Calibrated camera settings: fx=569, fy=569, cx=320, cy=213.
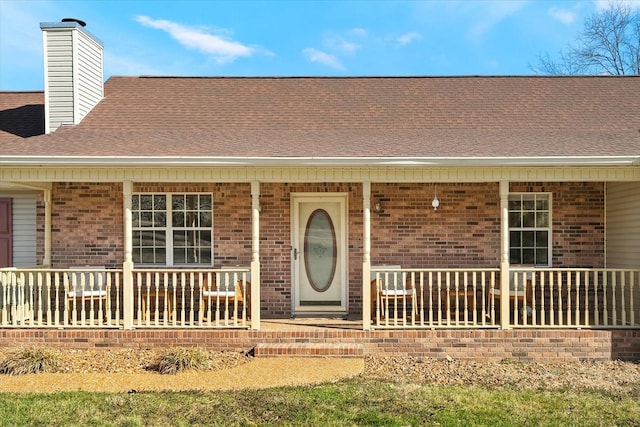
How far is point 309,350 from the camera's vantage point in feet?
27.1

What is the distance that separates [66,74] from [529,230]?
9370 mm

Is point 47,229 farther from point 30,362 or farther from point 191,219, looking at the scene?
point 30,362

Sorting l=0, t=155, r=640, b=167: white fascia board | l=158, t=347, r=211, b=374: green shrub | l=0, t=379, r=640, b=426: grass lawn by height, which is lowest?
l=0, t=379, r=640, b=426: grass lawn

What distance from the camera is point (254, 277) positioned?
28.7 ft

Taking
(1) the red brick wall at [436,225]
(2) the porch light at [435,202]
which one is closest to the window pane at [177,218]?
(1) the red brick wall at [436,225]

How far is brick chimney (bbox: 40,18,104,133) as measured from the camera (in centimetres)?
1097

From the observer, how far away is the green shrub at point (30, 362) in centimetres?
755

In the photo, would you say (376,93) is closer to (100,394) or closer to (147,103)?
(147,103)

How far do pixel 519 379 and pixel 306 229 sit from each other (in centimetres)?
467

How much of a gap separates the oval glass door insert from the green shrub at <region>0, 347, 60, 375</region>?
14.9 feet

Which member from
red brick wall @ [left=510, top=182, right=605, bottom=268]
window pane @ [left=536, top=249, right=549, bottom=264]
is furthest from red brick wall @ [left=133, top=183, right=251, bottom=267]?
window pane @ [left=536, top=249, right=549, bottom=264]

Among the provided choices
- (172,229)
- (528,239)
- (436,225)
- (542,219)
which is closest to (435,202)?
(436,225)

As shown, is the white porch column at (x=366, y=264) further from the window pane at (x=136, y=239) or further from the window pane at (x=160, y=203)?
the window pane at (x=136, y=239)

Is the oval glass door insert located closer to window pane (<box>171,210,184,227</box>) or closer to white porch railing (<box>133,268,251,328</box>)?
white porch railing (<box>133,268,251,328</box>)
